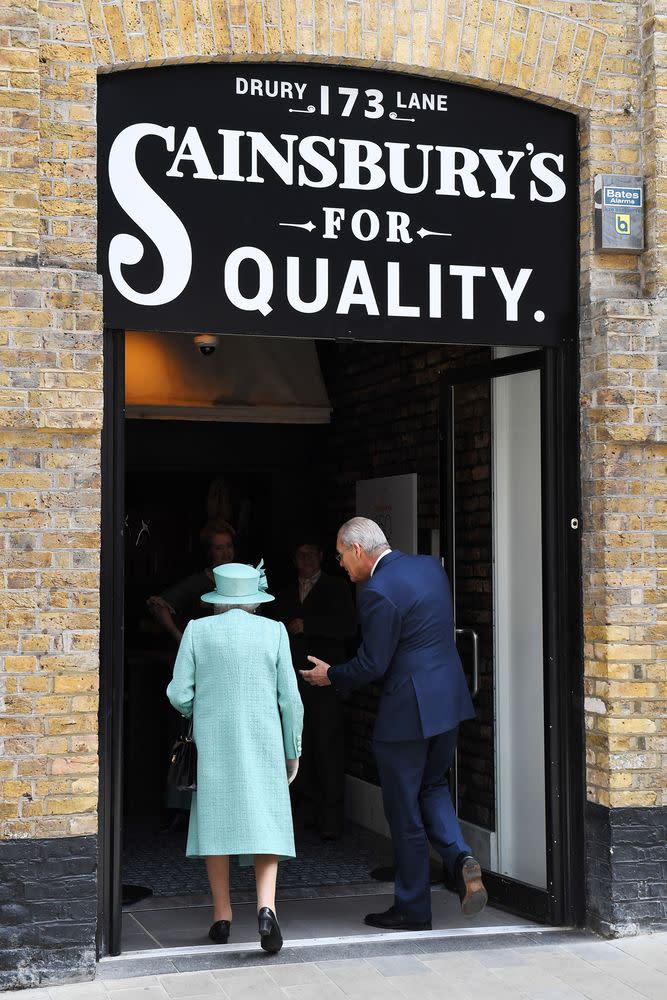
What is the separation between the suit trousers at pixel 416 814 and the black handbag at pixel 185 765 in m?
0.87

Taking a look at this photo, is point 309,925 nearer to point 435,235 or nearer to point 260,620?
point 260,620

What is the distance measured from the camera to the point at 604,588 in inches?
226

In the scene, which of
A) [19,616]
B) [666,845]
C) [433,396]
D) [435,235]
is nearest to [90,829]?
[19,616]

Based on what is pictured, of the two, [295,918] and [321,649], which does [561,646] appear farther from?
[321,649]

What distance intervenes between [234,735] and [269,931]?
0.82m

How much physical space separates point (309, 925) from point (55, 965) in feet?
4.37

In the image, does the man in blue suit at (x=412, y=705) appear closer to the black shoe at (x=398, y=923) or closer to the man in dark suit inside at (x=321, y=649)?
the black shoe at (x=398, y=923)

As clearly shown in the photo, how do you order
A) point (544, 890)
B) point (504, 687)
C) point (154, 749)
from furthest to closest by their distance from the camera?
point (154, 749) → point (504, 687) → point (544, 890)

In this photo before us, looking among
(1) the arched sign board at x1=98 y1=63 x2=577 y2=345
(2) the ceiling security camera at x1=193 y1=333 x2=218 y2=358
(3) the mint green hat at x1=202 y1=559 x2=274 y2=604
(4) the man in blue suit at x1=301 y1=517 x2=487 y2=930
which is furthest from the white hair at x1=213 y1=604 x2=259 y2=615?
(2) the ceiling security camera at x1=193 y1=333 x2=218 y2=358

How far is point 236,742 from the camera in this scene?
18.1ft

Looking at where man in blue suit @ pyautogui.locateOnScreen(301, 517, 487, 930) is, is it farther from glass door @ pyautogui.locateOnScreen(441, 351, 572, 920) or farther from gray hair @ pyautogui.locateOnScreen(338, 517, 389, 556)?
glass door @ pyautogui.locateOnScreen(441, 351, 572, 920)

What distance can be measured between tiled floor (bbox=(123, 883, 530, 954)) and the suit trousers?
23 centimetres

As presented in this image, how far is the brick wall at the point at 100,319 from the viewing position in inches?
200

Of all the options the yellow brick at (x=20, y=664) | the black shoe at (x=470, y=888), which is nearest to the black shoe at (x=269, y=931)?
the black shoe at (x=470, y=888)
